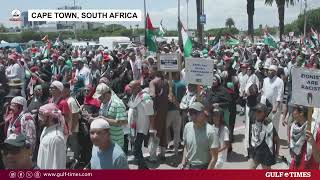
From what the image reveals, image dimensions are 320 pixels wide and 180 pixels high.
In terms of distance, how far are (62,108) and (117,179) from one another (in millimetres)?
2770

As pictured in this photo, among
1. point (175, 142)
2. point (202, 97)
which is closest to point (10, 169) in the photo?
point (202, 97)

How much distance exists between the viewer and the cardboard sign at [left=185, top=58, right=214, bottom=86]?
368 inches

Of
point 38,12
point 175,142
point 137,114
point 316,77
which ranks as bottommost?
point 175,142

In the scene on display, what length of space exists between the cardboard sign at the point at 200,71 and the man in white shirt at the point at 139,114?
2.74 ft

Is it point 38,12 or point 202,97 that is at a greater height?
point 38,12

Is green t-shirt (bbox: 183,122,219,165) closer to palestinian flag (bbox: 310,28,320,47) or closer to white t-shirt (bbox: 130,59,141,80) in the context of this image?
white t-shirt (bbox: 130,59,141,80)

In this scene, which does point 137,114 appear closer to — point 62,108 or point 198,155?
point 62,108

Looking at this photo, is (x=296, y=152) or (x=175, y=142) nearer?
(x=296, y=152)

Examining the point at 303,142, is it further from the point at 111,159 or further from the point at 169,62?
the point at 169,62

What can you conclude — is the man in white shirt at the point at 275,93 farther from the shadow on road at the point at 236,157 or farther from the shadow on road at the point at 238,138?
the shadow on road at the point at 238,138

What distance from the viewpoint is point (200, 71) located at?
944cm

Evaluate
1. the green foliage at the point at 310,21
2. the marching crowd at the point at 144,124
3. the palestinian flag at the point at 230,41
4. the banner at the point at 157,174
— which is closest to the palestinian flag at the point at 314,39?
the palestinian flag at the point at 230,41

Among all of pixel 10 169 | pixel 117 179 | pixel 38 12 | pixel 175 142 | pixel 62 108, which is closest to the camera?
pixel 10 169

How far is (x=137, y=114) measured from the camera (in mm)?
9266
